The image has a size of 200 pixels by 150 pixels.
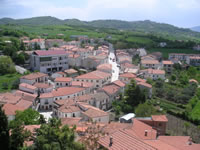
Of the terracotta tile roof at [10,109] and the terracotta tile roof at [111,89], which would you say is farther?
the terracotta tile roof at [111,89]

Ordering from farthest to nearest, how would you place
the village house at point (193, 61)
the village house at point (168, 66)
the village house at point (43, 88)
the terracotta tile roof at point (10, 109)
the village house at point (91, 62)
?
the village house at point (193, 61), the village house at point (168, 66), the village house at point (91, 62), the village house at point (43, 88), the terracotta tile roof at point (10, 109)

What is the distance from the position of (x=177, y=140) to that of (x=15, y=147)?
46.9 feet

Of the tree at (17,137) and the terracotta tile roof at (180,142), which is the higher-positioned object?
the tree at (17,137)

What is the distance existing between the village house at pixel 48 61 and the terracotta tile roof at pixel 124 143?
3714cm

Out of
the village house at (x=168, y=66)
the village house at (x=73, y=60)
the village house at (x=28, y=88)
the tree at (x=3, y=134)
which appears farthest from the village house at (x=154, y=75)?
the tree at (x=3, y=134)

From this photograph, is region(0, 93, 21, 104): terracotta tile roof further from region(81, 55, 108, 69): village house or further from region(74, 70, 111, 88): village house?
region(81, 55, 108, 69): village house

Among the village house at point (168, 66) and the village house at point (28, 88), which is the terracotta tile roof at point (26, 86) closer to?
the village house at point (28, 88)

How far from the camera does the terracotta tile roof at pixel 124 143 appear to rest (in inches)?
535

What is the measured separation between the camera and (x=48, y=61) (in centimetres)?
4947

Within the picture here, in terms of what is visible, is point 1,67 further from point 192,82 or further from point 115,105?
point 192,82

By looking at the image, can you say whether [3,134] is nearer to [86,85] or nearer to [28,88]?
[28,88]

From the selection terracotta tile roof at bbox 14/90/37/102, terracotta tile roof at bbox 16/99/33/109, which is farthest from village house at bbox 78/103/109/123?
terracotta tile roof at bbox 14/90/37/102

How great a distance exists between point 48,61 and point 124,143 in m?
38.8

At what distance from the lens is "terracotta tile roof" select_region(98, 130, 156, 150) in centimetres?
1360
